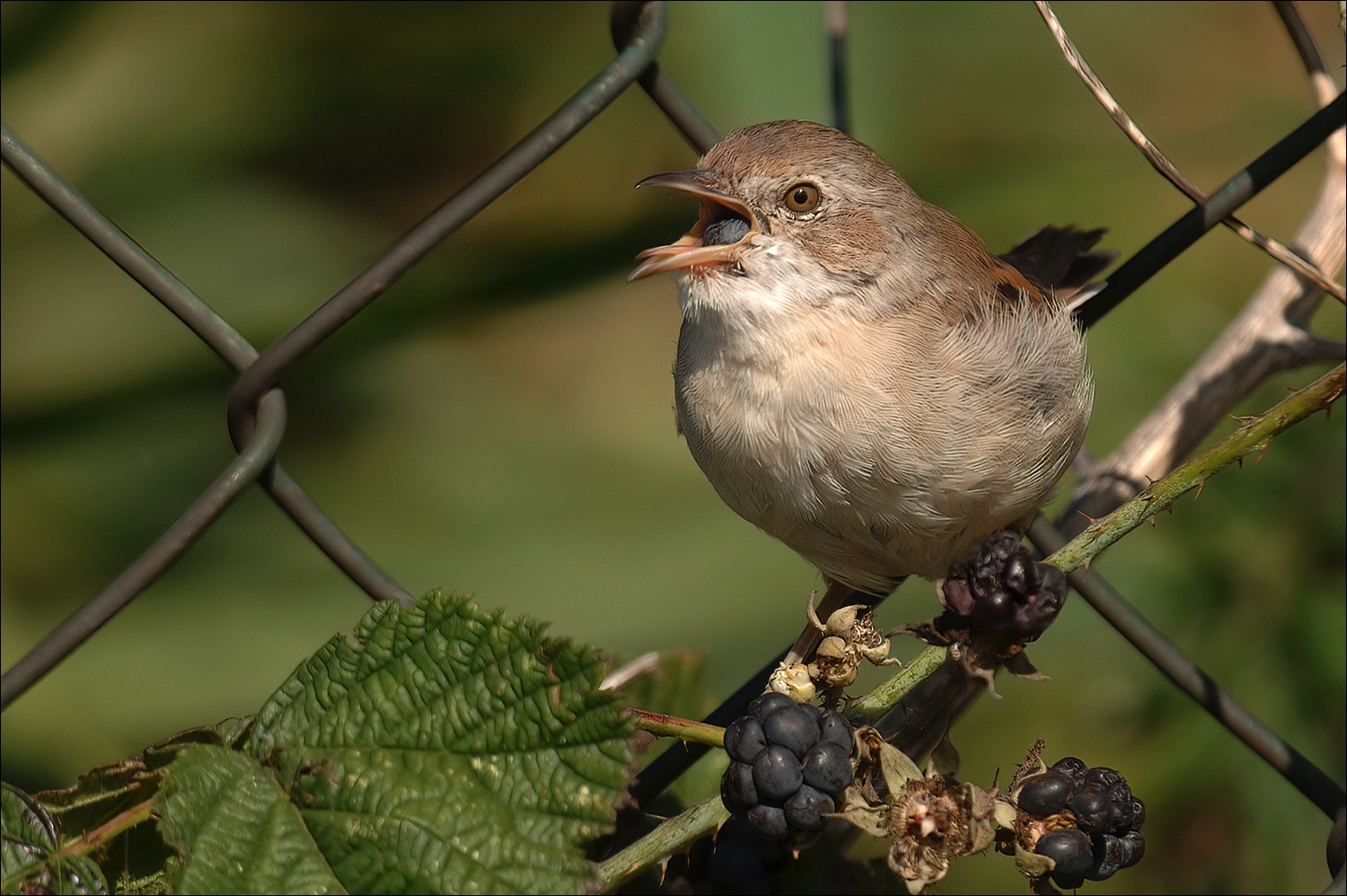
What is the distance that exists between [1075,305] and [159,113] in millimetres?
2172

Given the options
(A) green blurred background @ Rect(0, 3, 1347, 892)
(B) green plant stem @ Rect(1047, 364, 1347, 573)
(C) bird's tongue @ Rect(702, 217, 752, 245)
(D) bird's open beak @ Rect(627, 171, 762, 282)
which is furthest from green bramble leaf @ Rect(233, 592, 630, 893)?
(A) green blurred background @ Rect(0, 3, 1347, 892)

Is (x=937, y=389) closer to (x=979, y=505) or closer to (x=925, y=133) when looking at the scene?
(x=979, y=505)

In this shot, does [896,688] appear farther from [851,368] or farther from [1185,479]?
[851,368]

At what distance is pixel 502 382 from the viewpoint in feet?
12.1

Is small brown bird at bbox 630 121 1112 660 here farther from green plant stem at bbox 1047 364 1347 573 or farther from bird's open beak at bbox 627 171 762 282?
green plant stem at bbox 1047 364 1347 573

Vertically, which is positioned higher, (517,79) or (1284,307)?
(517,79)

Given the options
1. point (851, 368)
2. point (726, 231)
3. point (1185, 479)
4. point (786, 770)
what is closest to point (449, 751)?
point (786, 770)

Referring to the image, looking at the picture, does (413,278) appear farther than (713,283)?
Yes

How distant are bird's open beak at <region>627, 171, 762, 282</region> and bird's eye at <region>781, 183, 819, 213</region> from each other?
0.21ft

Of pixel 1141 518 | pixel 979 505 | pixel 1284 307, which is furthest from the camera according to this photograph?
pixel 1284 307

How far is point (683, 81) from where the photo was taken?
3.48m

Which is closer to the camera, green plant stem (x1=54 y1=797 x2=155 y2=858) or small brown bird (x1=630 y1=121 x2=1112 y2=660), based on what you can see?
green plant stem (x1=54 y1=797 x2=155 y2=858)

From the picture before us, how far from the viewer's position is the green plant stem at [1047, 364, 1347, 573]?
137 centimetres

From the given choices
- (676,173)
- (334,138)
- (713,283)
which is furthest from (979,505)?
(334,138)
